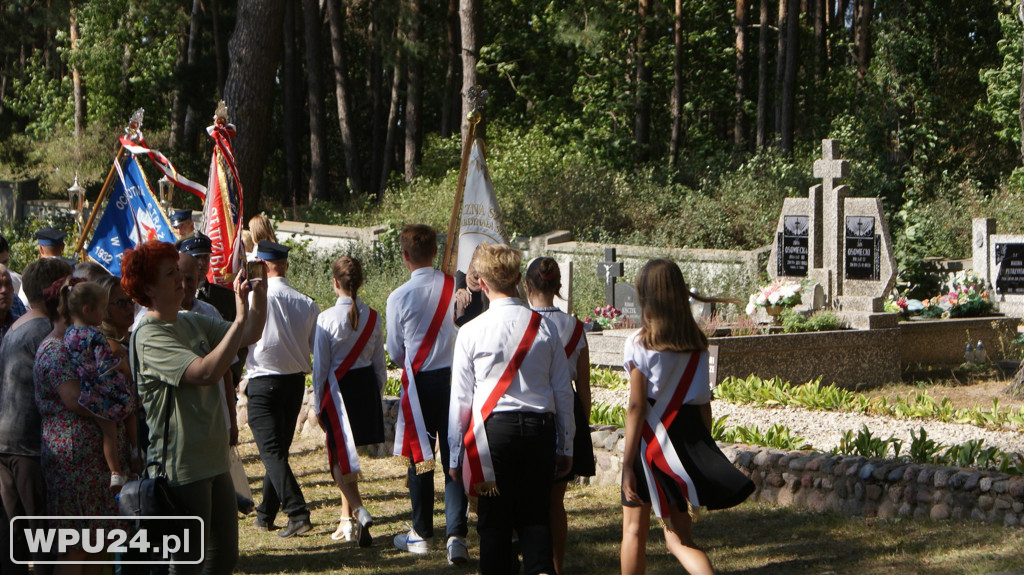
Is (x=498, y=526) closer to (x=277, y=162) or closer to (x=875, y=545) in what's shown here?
(x=875, y=545)

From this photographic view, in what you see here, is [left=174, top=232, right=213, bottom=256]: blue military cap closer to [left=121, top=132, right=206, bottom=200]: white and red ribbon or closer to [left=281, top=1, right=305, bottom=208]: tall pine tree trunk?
[left=121, top=132, right=206, bottom=200]: white and red ribbon

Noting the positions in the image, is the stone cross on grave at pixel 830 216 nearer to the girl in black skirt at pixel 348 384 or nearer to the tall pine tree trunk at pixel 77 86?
the girl in black skirt at pixel 348 384

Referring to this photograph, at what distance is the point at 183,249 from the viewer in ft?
22.0

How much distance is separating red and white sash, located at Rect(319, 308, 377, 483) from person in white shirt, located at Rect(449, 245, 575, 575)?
74.7 inches

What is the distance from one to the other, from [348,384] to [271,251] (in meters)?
0.94

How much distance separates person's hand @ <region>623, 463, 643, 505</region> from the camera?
481cm

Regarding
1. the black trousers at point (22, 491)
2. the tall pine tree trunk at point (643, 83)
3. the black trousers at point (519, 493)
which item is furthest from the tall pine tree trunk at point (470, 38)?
the black trousers at point (22, 491)

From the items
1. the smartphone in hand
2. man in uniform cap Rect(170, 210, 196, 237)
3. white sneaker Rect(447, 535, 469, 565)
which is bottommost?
white sneaker Rect(447, 535, 469, 565)

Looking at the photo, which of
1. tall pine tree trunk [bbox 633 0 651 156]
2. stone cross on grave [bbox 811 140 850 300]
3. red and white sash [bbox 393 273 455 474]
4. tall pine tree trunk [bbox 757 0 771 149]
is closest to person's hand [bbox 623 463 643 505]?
red and white sash [bbox 393 273 455 474]

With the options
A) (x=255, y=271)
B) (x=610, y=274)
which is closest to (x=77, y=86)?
(x=610, y=274)

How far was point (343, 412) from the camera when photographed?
263 inches

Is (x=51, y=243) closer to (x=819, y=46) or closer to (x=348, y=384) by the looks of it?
(x=348, y=384)

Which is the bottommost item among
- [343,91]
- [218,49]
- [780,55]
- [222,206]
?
[222,206]

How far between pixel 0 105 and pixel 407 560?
44.5 meters
